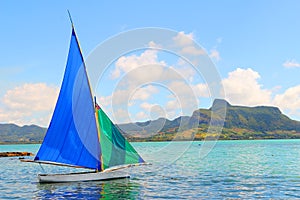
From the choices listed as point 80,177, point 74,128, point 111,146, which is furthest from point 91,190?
point 74,128

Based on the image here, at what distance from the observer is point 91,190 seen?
38000mm

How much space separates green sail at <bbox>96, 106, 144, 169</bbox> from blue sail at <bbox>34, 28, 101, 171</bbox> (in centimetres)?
154

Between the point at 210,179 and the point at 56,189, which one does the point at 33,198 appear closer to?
the point at 56,189

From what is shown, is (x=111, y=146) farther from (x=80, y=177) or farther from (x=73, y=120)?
(x=73, y=120)

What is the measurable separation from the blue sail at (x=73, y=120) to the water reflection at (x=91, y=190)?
2.71m

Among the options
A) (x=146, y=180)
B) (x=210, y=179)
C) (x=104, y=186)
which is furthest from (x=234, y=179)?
(x=104, y=186)

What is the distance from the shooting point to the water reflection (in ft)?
115

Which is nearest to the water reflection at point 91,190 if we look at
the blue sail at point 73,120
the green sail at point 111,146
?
the green sail at point 111,146

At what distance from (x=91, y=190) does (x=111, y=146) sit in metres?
6.70

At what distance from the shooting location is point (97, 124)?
42625 millimetres

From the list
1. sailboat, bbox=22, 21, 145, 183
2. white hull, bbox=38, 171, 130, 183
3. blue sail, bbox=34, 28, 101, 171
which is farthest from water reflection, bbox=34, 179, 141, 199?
blue sail, bbox=34, 28, 101, 171

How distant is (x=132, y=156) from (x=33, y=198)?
1258cm

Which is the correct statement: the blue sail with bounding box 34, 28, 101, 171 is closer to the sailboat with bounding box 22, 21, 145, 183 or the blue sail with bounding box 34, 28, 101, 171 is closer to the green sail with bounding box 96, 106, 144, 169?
the sailboat with bounding box 22, 21, 145, 183

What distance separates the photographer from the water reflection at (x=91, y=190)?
35.1 metres
